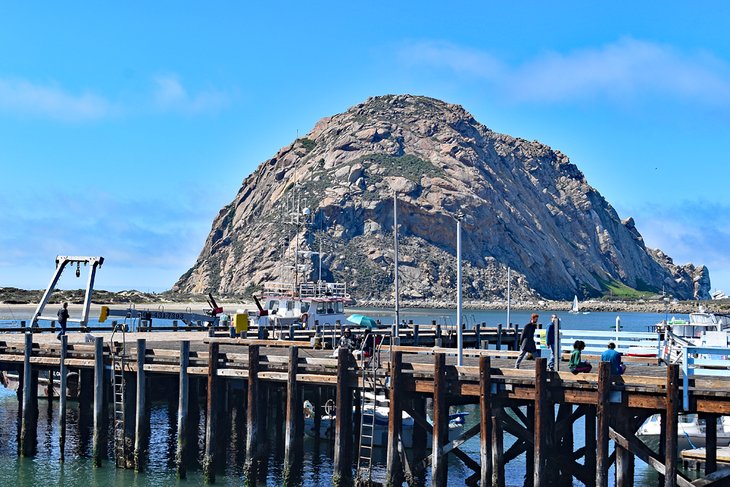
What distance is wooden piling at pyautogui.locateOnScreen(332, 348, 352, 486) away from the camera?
2695cm

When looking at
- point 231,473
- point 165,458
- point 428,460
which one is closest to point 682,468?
point 428,460

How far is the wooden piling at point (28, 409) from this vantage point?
32.9m

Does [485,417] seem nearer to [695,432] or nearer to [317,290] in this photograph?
[695,432]

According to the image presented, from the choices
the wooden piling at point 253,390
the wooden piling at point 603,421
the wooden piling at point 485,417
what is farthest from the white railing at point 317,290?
the wooden piling at point 603,421

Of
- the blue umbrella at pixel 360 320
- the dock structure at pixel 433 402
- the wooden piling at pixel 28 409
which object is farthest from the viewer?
the blue umbrella at pixel 360 320

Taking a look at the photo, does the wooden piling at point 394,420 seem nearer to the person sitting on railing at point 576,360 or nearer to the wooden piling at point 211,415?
the person sitting on railing at point 576,360

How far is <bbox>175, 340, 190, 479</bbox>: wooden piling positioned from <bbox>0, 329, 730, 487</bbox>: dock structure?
3cm

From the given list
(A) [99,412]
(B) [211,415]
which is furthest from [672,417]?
(A) [99,412]

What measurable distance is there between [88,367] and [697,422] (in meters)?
21.2

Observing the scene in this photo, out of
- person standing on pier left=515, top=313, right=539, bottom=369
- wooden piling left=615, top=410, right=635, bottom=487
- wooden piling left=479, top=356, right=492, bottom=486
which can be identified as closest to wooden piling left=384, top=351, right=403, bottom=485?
wooden piling left=479, top=356, right=492, bottom=486

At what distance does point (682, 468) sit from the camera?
3325 cm

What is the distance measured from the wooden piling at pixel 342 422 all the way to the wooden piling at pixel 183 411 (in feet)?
17.3

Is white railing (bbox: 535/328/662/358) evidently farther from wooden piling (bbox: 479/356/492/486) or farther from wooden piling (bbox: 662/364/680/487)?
wooden piling (bbox: 479/356/492/486)

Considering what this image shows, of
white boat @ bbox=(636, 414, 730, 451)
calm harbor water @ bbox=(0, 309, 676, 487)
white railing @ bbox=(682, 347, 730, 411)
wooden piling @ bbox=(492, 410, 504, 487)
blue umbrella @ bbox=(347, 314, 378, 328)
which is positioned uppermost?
blue umbrella @ bbox=(347, 314, 378, 328)
